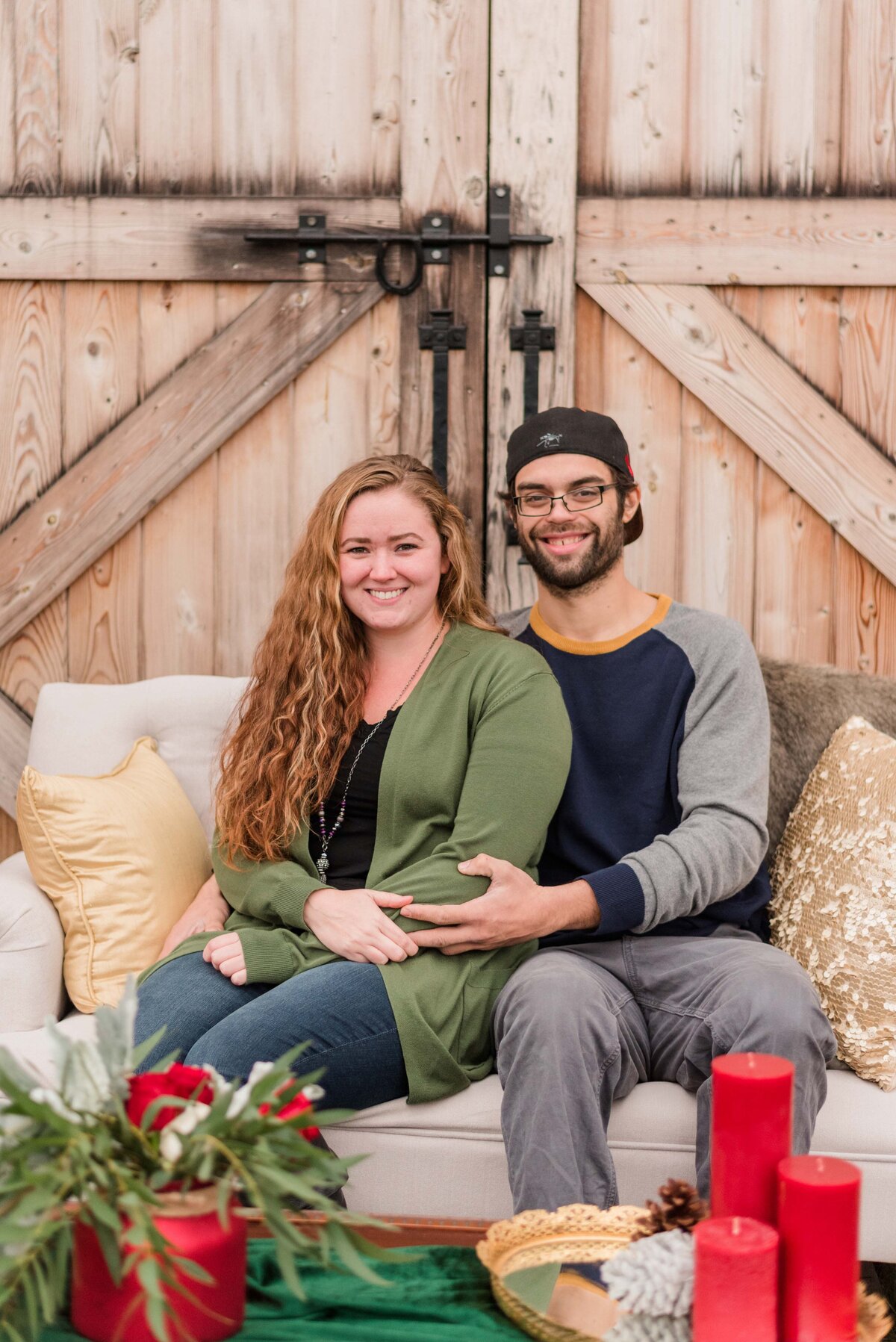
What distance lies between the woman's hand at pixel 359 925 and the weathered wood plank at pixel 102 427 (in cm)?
107

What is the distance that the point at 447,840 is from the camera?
1975 millimetres

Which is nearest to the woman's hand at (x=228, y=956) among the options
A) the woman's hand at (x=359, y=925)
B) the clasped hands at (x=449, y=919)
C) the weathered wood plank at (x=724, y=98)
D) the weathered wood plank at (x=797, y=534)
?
the clasped hands at (x=449, y=919)

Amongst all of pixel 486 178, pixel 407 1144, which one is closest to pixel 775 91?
pixel 486 178

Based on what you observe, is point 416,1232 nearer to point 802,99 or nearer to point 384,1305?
point 384,1305

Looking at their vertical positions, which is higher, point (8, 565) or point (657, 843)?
point (8, 565)

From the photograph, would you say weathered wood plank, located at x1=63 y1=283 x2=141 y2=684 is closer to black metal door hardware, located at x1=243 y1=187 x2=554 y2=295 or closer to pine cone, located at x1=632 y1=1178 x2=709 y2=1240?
black metal door hardware, located at x1=243 y1=187 x2=554 y2=295

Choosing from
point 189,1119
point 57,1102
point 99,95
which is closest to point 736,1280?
point 189,1119

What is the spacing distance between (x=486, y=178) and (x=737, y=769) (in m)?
1.42

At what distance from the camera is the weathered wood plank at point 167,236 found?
268 cm

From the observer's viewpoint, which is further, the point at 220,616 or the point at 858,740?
the point at 220,616

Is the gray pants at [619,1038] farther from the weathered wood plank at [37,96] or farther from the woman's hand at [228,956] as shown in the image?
the weathered wood plank at [37,96]

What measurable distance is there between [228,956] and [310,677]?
47 cm

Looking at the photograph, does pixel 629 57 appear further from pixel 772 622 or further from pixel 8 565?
pixel 8 565

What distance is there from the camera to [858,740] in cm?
214
